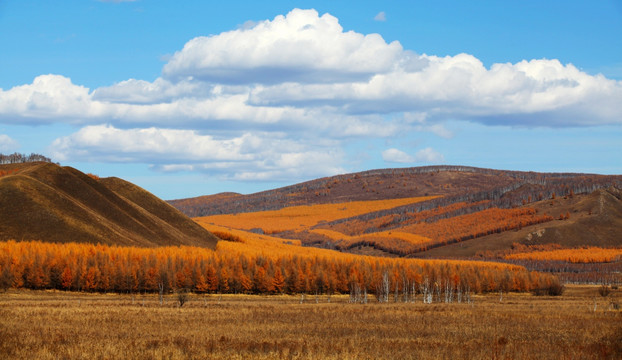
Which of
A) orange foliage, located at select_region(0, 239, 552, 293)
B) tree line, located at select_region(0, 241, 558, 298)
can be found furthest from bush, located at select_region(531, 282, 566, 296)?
orange foliage, located at select_region(0, 239, 552, 293)

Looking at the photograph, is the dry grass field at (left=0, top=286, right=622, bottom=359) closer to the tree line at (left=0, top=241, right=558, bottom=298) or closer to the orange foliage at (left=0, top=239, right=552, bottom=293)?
the tree line at (left=0, top=241, right=558, bottom=298)

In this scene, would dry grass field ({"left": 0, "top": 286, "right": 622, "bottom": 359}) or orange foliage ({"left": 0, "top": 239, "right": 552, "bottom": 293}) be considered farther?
orange foliage ({"left": 0, "top": 239, "right": 552, "bottom": 293})

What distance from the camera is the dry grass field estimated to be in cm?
4175

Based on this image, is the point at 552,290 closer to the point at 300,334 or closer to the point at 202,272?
the point at 202,272

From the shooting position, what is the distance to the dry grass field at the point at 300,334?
137ft

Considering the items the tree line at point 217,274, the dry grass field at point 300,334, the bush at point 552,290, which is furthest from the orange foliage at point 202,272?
the dry grass field at point 300,334

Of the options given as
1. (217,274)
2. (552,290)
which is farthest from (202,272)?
(552,290)

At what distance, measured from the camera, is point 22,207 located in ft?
615

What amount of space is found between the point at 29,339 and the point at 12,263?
91.4 m

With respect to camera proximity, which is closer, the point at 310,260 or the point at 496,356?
the point at 496,356

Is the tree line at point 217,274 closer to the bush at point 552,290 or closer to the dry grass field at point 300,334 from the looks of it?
the bush at point 552,290

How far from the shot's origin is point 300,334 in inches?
2138

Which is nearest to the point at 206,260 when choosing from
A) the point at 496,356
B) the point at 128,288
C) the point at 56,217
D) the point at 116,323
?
the point at 128,288

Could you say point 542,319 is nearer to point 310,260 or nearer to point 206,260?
point 206,260
